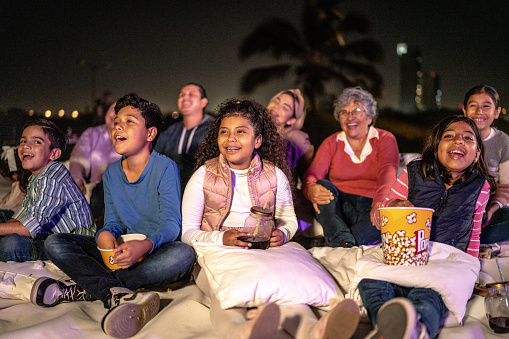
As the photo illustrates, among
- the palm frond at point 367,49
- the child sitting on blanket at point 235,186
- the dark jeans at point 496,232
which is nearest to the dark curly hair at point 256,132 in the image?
the child sitting on blanket at point 235,186

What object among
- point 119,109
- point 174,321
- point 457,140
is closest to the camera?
point 174,321

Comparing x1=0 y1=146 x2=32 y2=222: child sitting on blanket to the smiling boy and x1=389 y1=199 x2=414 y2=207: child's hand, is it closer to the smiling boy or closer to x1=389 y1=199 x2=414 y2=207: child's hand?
the smiling boy

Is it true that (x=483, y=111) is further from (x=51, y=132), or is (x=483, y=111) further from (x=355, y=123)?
(x=51, y=132)

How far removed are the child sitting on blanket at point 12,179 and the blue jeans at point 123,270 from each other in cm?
136

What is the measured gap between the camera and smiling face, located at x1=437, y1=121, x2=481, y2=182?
7.66 ft

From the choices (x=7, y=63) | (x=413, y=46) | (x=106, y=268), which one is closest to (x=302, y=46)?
(x=413, y=46)

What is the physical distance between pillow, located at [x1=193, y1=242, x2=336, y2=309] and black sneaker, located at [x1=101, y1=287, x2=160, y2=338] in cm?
31

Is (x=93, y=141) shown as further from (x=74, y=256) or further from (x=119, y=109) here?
(x=74, y=256)

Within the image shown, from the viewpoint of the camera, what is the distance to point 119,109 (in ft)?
8.70

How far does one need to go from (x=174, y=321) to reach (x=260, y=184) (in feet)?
3.05

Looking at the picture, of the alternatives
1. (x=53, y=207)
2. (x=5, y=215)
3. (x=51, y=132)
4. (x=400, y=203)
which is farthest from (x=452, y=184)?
(x=5, y=215)

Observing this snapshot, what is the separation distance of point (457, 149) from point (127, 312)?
1.94 meters

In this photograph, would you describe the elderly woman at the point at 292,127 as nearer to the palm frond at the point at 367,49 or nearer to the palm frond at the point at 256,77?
the palm frond at the point at 256,77

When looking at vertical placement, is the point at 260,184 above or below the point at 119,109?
below
